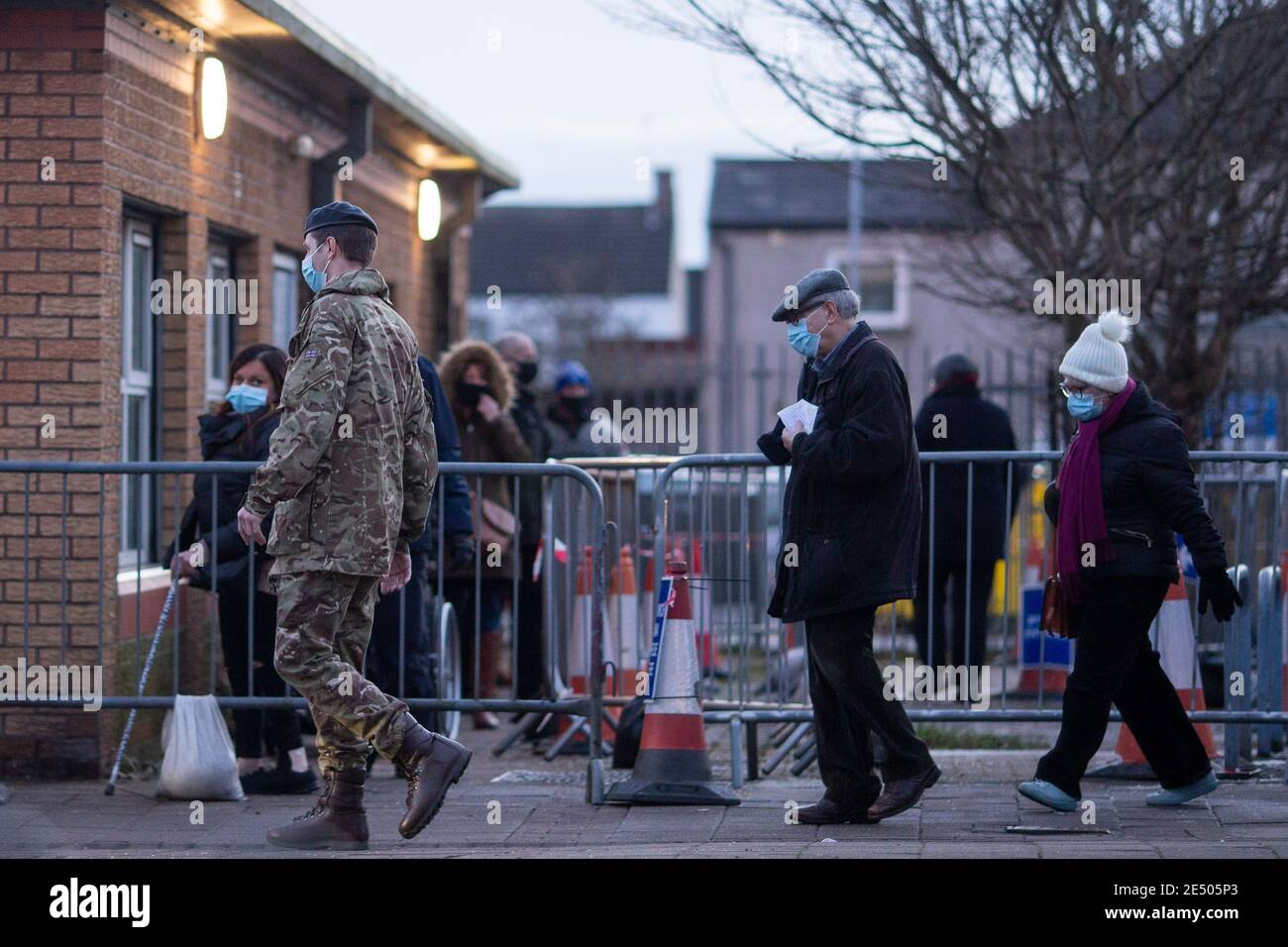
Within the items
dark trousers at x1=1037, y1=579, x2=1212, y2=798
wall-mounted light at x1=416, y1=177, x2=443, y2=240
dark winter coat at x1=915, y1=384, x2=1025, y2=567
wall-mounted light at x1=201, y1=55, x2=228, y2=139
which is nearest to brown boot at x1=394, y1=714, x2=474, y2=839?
dark trousers at x1=1037, y1=579, x2=1212, y2=798

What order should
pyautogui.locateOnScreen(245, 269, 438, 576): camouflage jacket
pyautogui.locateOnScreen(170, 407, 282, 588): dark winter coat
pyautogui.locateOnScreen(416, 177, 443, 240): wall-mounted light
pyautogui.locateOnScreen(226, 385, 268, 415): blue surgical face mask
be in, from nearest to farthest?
pyautogui.locateOnScreen(245, 269, 438, 576): camouflage jacket
pyautogui.locateOnScreen(170, 407, 282, 588): dark winter coat
pyautogui.locateOnScreen(226, 385, 268, 415): blue surgical face mask
pyautogui.locateOnScreen(416, 177, 443, 240): wall-mounted light

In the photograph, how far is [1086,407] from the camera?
265 inches

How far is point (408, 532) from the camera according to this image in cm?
651

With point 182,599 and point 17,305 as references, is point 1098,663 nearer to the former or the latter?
point 182,599

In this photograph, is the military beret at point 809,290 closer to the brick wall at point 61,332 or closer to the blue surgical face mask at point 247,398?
the blue surgical face mask at point 247,398

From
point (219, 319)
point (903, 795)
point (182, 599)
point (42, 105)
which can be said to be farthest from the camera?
point (219, 319)

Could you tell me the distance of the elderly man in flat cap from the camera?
6.50 meters

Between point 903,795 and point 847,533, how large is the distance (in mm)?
986

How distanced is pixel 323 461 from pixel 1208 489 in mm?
4798

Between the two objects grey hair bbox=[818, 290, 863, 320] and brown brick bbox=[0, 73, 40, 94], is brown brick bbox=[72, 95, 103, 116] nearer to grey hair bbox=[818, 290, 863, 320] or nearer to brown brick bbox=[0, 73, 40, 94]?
brown brick bbox=[0, 73, 40, 94]

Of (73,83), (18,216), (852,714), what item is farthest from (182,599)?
(852,714)

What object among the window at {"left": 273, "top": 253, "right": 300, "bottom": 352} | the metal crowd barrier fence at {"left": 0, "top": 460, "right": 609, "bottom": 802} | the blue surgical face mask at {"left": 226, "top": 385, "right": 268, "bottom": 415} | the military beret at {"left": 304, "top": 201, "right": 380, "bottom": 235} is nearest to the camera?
the military beret at {"left": 304, "top": 201, "right": 380, "bottom": 235}

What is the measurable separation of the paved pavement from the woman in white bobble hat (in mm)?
388

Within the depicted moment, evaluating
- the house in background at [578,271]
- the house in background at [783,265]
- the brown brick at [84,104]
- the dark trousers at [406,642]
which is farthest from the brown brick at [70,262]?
the house in background at [578,271]
